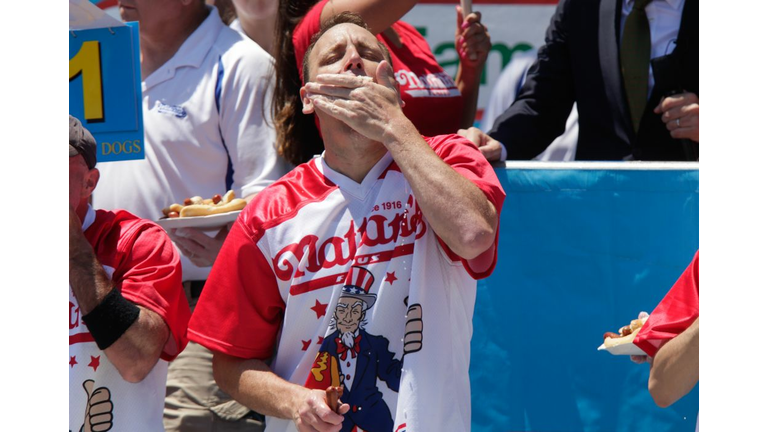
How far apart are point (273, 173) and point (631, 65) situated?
4.32 ft

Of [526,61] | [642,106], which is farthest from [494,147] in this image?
[526,61]

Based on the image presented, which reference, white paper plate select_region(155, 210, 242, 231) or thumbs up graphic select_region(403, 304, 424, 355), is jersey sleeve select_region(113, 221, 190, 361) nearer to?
white paper plate select_region(155, 210, 242, 231)

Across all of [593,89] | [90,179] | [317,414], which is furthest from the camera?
[593,89]

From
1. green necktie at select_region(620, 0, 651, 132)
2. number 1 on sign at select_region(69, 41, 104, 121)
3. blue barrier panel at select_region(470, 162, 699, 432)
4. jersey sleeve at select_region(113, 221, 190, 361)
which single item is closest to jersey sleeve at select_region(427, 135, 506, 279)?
blue barrier panel at select_region(470, 162, 699, 432)

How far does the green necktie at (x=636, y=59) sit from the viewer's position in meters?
3.60

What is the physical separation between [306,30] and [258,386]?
50.1 inches

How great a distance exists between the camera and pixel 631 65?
3623 millimetres

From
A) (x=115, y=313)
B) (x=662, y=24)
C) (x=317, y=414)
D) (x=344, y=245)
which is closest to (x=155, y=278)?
(x=115, y=313)

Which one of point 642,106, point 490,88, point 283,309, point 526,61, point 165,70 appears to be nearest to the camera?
point 283,309

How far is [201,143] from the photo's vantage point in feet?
12.3

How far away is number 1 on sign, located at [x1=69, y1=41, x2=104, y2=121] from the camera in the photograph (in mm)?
3352

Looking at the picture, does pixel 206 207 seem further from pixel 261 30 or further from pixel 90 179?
pixel 261 30

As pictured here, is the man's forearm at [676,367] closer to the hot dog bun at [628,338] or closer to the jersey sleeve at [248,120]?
the hot dog bun at [628,338]

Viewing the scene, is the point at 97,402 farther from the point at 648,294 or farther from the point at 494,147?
the point at 648,294
